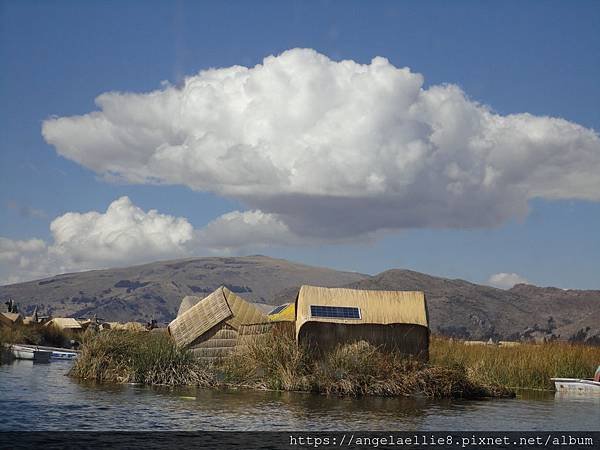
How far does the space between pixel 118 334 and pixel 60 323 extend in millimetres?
37187

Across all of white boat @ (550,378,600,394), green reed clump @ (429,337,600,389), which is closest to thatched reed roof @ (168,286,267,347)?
green reed clump @ (429,337,600,389)

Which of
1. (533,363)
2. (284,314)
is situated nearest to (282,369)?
(284,314)

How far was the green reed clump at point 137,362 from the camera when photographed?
91.9 ft

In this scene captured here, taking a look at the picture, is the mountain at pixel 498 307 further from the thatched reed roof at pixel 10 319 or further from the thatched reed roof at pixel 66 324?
the thatched reed roof at pixel 10 319

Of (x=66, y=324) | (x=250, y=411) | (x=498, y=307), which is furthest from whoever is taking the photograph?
(x=498, y=307)

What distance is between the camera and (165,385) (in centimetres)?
2767

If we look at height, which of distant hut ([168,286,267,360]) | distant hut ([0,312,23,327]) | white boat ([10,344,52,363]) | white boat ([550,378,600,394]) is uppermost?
distant hut ([0,312,23,327])

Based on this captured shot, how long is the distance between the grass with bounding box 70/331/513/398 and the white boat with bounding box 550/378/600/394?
2.54 metres

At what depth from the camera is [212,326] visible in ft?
106

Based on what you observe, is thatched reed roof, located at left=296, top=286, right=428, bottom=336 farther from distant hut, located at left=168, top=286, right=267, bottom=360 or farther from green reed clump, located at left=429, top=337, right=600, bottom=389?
distant hut, located at left=168, top=286, right=267, bottom=360

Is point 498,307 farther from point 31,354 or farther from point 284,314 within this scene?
point 284,314

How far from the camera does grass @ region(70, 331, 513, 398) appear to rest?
27062mm

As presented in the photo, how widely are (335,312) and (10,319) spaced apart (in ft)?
111

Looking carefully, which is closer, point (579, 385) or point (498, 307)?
point (579, 385)
